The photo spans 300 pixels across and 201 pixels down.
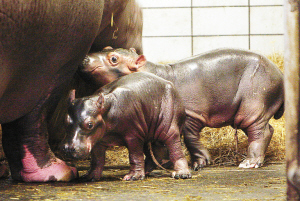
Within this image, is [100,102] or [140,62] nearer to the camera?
[100,102]

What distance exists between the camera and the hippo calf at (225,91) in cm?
253

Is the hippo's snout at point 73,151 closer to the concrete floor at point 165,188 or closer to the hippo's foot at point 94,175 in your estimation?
the concrete floor at point 165,188

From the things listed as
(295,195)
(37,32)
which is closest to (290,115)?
(295,195)

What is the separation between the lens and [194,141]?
2518 mm

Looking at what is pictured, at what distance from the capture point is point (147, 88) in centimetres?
210

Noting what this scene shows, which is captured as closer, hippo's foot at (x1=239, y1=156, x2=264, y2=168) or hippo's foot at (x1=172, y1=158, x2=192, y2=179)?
hippo's foot at (x1=172, y1=158, x2=192, y2=179)

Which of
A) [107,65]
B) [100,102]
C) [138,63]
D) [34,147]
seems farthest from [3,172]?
[138,63]

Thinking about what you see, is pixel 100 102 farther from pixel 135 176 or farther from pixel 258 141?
pixel 258 141

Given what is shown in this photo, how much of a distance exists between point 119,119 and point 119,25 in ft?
2.53

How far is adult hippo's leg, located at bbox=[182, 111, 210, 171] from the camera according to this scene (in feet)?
8.16

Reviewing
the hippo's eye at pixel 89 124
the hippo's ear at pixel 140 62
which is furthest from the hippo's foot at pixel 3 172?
the hippo's ear at pixel 140 62

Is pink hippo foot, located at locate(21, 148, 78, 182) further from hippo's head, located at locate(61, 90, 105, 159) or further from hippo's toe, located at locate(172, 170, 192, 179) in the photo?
hippo's toe, located at locate(172, 170, 192, 179)

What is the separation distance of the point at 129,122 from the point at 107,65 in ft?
1.74

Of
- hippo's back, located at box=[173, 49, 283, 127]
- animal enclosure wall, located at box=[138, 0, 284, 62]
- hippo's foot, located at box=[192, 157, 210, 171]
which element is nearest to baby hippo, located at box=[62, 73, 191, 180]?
hippo's foot, located at box=[192, 157, 210, 171]
